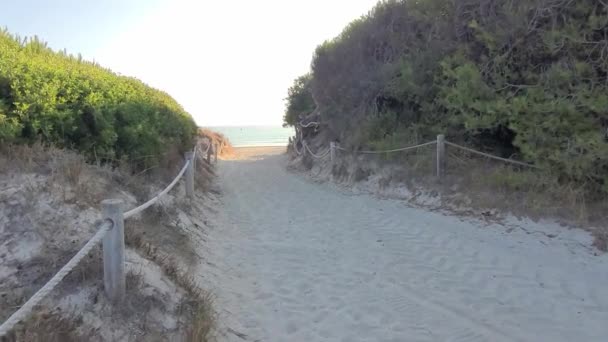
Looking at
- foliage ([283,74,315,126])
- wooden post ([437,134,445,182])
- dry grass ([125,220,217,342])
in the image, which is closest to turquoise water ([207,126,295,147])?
foliage ([283,74,315,126])

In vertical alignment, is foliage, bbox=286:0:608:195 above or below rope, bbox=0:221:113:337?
above

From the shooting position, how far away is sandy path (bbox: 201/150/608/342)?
355 centimetres

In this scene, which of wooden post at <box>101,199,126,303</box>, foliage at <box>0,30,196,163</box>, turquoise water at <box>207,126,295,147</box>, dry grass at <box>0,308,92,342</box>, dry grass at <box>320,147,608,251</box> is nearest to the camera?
dry grass at <box>0,308,92,342</box>

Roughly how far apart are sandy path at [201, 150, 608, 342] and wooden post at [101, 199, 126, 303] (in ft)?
3.18

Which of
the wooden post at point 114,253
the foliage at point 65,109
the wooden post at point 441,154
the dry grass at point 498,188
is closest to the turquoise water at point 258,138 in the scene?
the dry grass at point 498,188

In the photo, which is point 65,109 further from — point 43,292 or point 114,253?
point 43,292

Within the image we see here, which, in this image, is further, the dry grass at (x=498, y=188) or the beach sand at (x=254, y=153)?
the beach sand at (x=254, y=153)

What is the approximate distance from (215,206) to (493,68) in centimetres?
601

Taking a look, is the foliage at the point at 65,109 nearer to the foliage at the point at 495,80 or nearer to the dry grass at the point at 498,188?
the dry grass at the point at 498,188

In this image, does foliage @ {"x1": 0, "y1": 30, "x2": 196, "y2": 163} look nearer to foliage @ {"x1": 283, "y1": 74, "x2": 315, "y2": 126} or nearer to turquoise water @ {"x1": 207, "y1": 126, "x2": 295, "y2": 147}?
foliage @ {"x1": 283, "y1": 74, "x2": 315, "y2": 126}

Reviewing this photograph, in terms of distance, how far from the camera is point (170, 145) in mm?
8266

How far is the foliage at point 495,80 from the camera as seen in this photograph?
19.2 feet

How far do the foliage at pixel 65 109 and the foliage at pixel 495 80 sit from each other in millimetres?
5619

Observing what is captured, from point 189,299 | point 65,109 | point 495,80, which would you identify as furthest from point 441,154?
point 65,109
